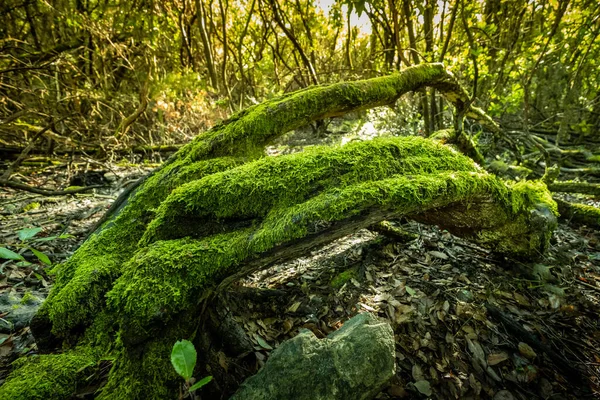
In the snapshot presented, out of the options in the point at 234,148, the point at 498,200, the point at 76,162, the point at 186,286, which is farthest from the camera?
the point at 76,162

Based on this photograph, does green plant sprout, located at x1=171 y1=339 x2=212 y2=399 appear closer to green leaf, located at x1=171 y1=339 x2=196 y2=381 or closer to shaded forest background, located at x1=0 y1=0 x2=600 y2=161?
green leaf, located at x1=171 y1=339 x2=196 y2=381

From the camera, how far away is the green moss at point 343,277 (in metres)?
2.55

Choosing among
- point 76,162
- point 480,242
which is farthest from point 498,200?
point 76,162

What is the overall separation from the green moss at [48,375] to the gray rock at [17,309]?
70 cm

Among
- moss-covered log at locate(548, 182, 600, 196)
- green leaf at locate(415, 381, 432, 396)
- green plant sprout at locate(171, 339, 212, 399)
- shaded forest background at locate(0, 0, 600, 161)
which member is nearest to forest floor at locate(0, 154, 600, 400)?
green leaf at locate(415, 381, 432, 396)

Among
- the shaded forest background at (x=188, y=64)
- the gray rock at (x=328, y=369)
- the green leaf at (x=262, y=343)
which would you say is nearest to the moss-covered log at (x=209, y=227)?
the gray rock at (x=328, y=369)

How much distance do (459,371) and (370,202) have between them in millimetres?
1396

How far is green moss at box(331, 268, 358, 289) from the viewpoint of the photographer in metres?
2.55

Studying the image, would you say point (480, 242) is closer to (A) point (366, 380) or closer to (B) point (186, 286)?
(A) point (366, 380)

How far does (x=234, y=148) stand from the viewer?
2.45m

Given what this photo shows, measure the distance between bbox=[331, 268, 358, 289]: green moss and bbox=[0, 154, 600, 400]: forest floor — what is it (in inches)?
0.4

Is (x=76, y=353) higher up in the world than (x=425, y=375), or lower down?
higher up

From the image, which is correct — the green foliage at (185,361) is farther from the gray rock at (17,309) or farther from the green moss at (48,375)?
the gray rock at (17,309)

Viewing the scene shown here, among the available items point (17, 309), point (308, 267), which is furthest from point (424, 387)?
point (17, 309)
